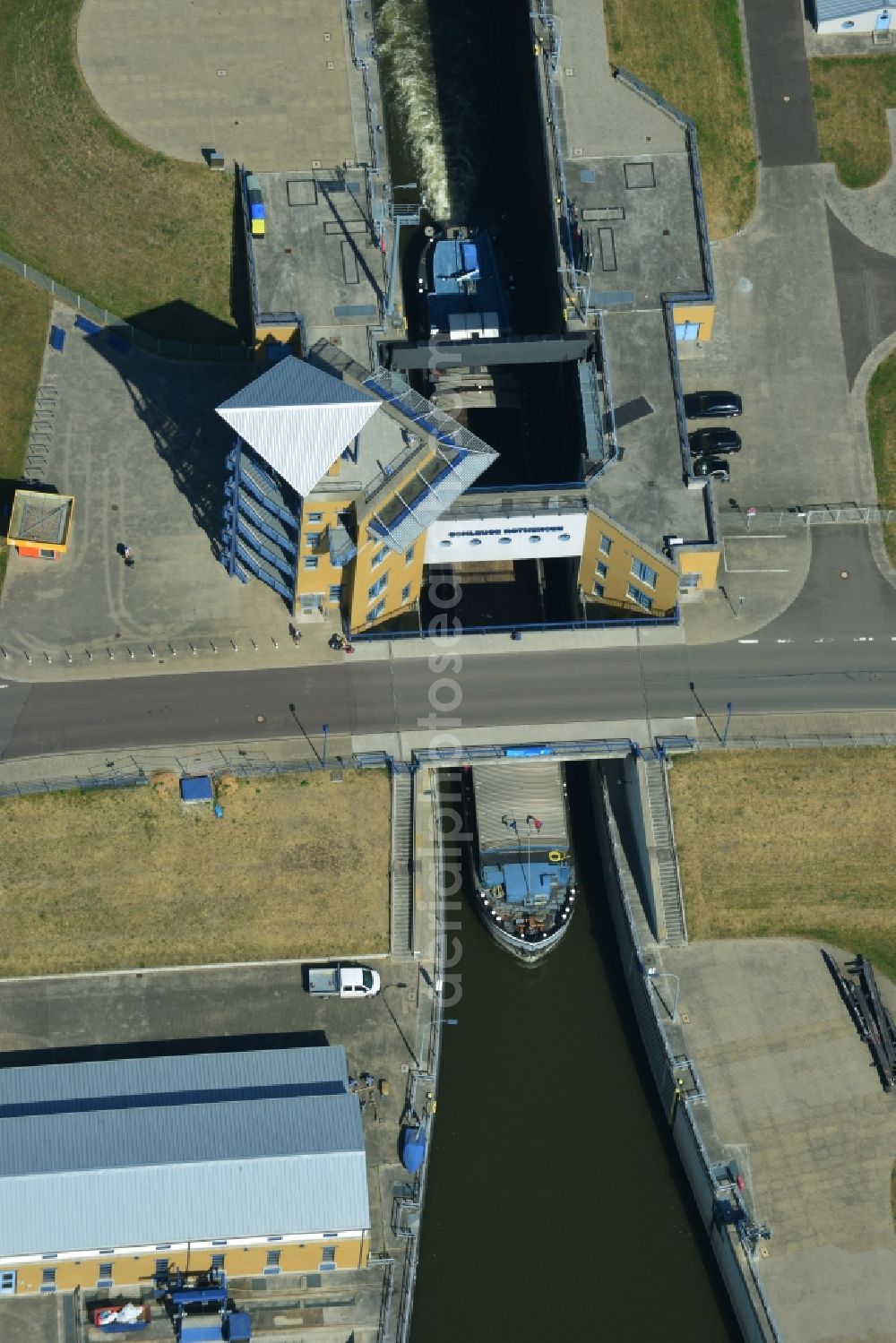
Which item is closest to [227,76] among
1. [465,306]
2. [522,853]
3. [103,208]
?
[103,208]

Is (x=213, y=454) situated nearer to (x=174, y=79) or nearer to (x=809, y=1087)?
(x=174, y=79)

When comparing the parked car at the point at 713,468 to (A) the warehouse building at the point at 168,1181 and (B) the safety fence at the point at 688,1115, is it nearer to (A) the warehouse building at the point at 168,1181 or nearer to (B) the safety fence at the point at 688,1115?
(B) the safety fence at the point at 688,1115

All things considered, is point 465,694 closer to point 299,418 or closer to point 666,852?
point 666,852

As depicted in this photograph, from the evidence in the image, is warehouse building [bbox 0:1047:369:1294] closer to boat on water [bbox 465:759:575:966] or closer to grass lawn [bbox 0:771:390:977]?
grass lawn [bbox 0:771:390:977]

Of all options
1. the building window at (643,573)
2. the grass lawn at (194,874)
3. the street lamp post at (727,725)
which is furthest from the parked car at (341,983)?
the building window at (643,573)

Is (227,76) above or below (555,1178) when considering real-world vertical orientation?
above

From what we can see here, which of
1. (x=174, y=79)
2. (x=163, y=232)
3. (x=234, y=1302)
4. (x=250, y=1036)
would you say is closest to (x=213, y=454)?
(x=163, y=232)

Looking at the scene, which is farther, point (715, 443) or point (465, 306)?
point (465, 306)
